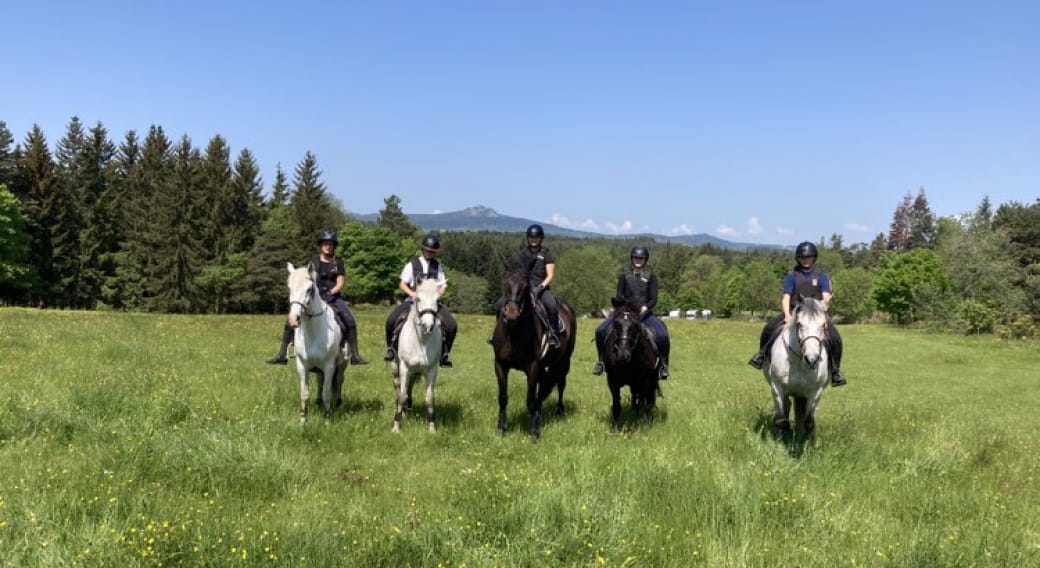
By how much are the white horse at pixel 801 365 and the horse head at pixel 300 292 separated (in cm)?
779

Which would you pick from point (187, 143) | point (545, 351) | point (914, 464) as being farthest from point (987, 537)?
point (187, 143)

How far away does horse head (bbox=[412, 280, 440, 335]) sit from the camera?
926 centimetres

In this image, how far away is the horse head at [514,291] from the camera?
910 centimetres

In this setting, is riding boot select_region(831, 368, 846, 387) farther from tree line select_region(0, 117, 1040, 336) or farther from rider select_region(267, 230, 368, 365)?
tree line select_region(0, 117, 1040, 336)

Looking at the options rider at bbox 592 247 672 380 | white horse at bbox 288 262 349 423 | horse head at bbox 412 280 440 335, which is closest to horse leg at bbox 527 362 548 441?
rider at bbox 592 247 672 380

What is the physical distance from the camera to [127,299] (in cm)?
5797

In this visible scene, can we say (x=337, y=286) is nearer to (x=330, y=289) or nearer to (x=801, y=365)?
(x=330, y=289)

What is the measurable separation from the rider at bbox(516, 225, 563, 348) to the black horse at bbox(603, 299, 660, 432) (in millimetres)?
1063

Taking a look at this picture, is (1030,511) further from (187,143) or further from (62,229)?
(187,143)

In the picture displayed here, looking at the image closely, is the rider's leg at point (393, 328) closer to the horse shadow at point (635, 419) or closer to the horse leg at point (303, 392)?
the horse leg at point (303, 392)

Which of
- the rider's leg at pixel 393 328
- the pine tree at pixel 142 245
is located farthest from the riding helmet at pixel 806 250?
the pine tree at pixel 142 245

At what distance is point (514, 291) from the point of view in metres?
9.23

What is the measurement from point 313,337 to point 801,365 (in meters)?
8.29

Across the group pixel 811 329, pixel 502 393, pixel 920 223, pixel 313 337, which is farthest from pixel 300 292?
pixel 920 223
